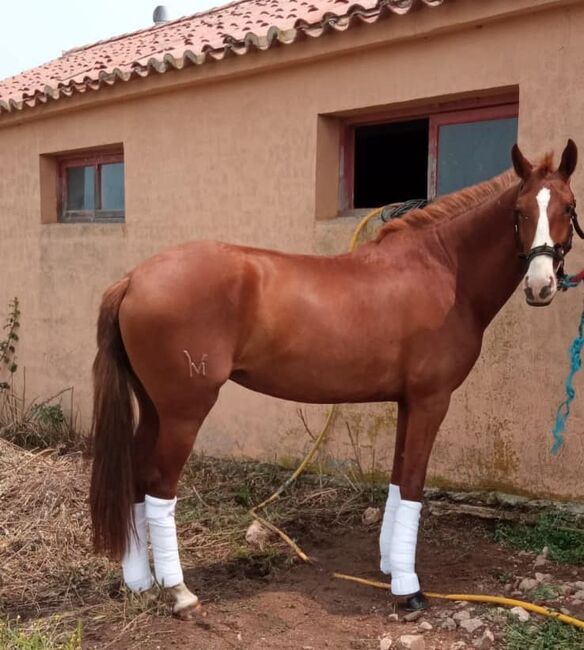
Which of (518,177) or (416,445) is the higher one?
(518,177)

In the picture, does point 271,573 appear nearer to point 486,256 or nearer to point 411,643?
point 411,643

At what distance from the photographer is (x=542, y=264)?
126 inches

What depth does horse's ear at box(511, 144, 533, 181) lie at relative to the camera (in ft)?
11.0

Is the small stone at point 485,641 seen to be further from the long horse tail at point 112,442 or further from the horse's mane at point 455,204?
the horse's mane at point 455,204

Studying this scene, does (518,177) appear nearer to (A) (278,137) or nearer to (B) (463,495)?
(B) (463,495)

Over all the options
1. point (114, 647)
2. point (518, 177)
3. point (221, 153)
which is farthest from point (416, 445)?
point (221, 153)

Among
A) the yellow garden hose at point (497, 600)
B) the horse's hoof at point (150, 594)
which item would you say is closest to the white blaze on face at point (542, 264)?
the yellow garden hose at point (497, 600)

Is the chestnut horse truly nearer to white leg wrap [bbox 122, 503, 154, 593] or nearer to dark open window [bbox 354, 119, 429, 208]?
white leg wrap [bbox 122, 503, 154, 593]

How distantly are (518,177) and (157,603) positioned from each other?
2793mm

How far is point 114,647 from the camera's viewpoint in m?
3.37

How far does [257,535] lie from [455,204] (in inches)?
93.9

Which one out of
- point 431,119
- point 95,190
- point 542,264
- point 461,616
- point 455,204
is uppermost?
point 431,119

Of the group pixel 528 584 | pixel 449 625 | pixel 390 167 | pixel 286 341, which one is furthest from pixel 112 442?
pixel 390 167

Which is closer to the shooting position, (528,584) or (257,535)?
(528,584)
